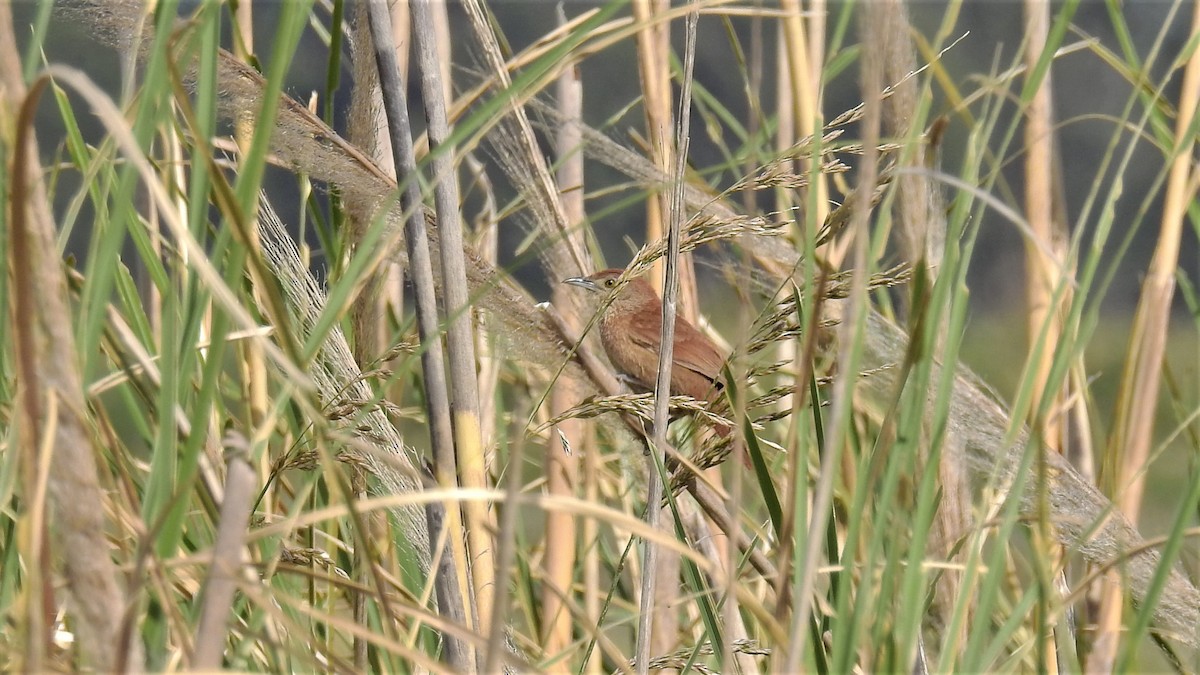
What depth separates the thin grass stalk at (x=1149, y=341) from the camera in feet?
5.51

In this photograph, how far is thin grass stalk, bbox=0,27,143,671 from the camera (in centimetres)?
61

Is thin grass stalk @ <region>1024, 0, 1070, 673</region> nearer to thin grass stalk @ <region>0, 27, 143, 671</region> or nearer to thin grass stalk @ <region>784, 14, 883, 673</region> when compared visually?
thin grass stalk @ <region>784, 14, 883, 673</region>

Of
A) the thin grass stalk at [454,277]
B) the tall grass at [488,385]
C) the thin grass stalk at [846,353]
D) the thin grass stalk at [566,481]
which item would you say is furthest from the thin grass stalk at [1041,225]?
the thin grass stalk at [846,353]

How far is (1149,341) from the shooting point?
5.62ft

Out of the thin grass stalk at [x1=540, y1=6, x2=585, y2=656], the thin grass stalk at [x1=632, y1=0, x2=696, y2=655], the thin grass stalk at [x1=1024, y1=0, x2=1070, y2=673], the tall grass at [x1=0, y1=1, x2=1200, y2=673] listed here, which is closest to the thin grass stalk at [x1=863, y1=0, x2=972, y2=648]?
the tall grass at [x1=0, y1=1, x2=1200, y2=673]

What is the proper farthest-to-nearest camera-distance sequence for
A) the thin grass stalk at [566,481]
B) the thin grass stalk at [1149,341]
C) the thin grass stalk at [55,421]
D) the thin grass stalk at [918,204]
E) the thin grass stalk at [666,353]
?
the thin grass stalk at [566,481], the thin grass stalk at [1149,341], the thin grass stalk at [666,353], the thin grass stalk at [918,204], the thin grass stalk at [55,421]

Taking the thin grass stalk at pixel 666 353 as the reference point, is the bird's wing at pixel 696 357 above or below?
below

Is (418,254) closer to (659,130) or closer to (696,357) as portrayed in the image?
(659,130)

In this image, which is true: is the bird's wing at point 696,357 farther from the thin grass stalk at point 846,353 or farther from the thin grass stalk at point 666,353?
the thin grass stalk at point 846,353

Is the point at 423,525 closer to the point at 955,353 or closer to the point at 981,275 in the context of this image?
the point at 955,353

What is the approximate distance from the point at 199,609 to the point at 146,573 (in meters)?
0.17

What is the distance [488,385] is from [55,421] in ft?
4.41

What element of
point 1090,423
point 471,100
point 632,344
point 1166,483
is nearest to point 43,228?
point 471,100

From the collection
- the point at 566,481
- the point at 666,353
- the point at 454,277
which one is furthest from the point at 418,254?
the point at 566,481
